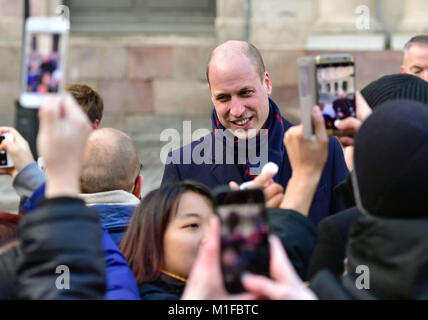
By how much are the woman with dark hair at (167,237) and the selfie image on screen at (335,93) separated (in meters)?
0.54

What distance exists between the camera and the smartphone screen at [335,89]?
2.06m

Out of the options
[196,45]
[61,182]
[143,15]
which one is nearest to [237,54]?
[61,182]

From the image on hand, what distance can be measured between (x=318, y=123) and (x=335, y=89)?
0.50ft

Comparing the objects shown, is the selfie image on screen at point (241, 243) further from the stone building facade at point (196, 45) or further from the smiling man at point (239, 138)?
the stone building facade at point (196, 45)

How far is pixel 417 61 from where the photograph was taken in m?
4.90

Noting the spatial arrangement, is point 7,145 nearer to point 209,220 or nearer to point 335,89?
point 209,220

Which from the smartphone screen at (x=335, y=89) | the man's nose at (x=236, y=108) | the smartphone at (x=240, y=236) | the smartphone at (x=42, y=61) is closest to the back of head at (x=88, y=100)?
the man's nose at (x=236, y=108)

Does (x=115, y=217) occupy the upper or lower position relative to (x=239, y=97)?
lower

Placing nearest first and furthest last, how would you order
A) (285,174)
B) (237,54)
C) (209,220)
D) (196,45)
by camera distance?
1. (209,220)
2. (285,174)
3. (237,54)
4. (196,45)

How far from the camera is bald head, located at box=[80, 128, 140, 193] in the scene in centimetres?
305

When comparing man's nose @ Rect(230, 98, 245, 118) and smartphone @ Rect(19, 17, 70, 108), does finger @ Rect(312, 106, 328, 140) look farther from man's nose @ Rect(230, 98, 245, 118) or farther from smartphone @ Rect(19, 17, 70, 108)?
man's nose @ Rect(230, 98, 245, 118)

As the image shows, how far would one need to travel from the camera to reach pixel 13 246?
1.77 meters

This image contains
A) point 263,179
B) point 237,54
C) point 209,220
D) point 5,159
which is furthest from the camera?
point 237,54
